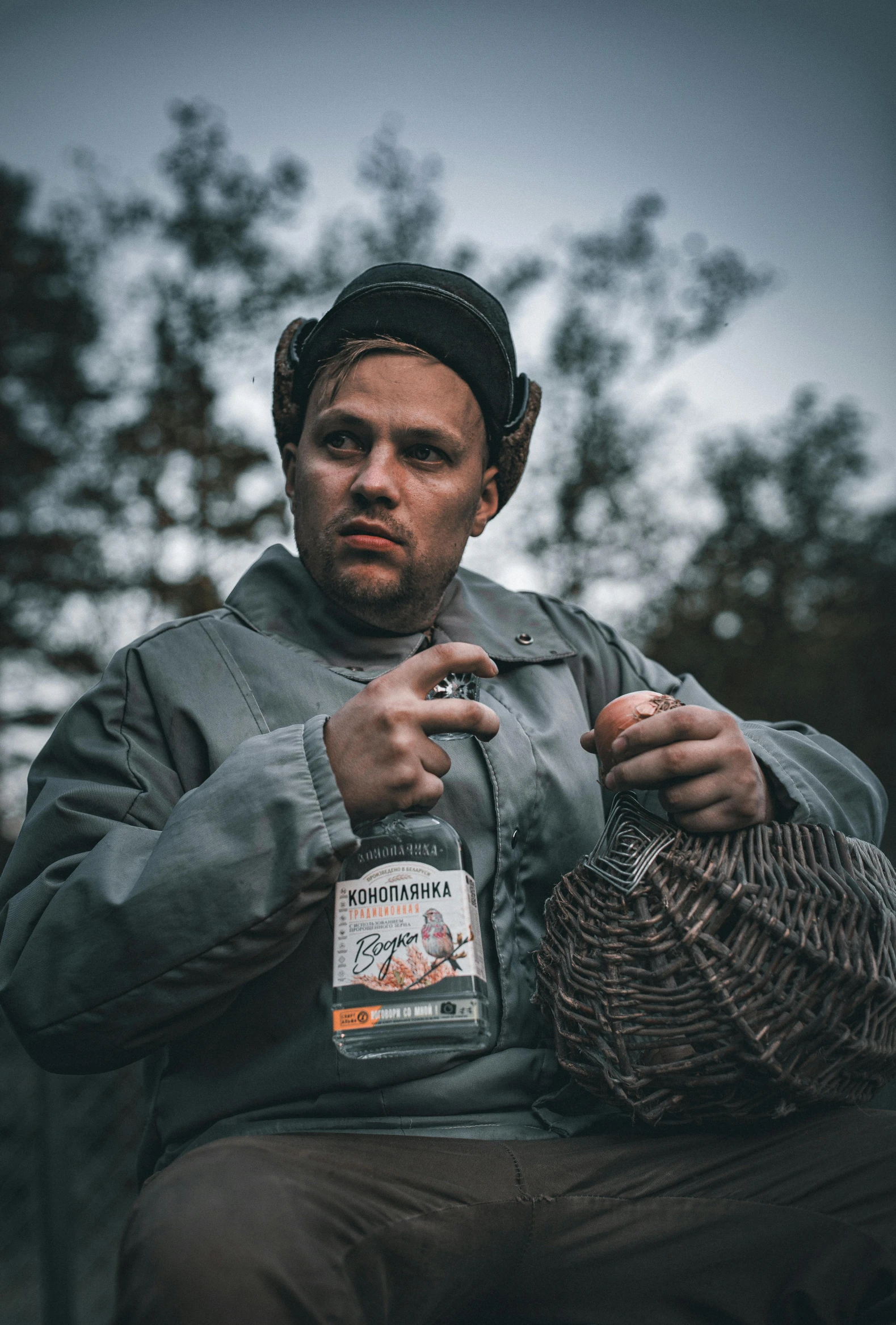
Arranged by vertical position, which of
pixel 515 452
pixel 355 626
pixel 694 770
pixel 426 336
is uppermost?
pixel 426 336

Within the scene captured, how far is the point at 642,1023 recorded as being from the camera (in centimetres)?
127

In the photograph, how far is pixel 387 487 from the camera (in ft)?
6.31

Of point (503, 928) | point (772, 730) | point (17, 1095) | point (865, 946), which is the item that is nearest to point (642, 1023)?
point (865, 946)

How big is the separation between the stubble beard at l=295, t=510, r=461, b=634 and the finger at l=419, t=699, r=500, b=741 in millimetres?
571

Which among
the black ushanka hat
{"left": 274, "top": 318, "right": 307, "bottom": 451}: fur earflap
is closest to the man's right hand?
the black ushanka hat

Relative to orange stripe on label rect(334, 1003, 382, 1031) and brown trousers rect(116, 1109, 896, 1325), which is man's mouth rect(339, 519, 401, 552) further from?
brown trousers rect(116, 1109, 896, 1325)

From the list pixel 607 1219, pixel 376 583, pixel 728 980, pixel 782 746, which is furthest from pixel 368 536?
pixel 607 1219

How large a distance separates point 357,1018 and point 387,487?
105 centimetres

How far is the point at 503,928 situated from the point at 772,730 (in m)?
0.66

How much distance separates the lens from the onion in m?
1.57

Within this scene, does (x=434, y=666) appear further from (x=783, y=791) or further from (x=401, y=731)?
(x=783, y=791)

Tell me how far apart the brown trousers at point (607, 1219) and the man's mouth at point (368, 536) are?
1074 millimetres

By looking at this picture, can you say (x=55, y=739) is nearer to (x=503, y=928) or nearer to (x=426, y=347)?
(x=503, y=928)

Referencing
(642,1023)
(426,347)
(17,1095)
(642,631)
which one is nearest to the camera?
(642,1023)
